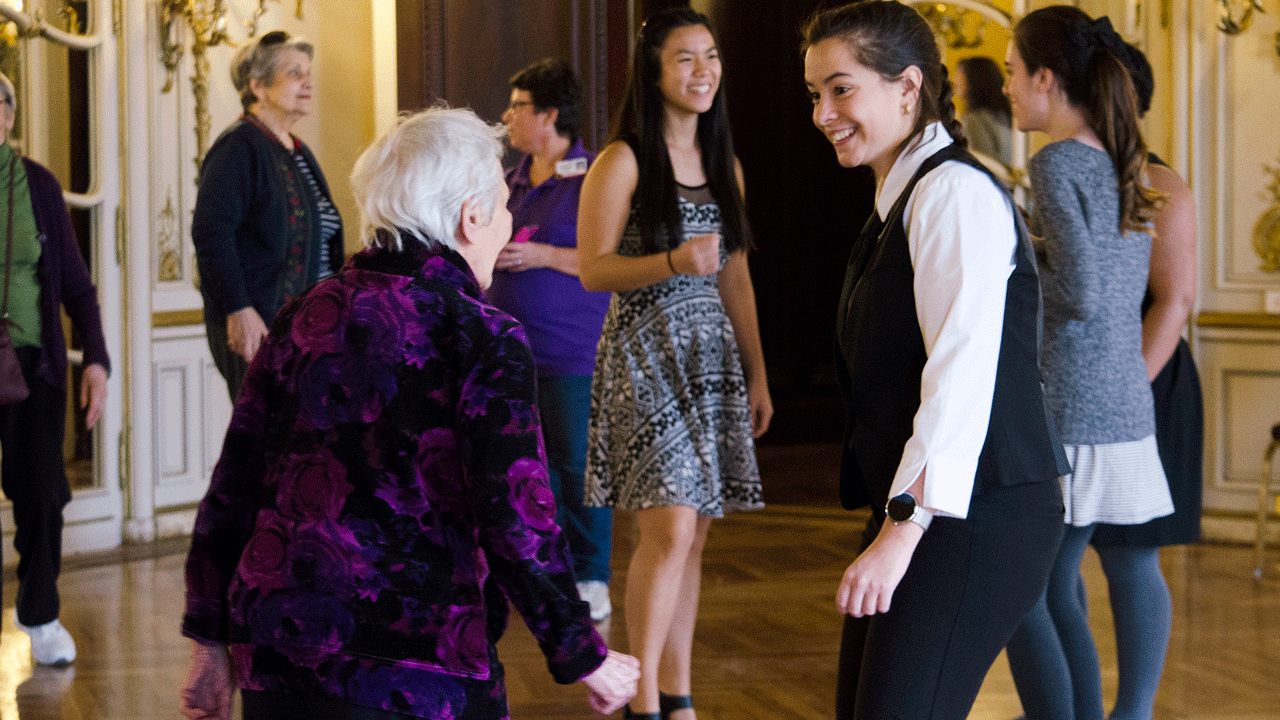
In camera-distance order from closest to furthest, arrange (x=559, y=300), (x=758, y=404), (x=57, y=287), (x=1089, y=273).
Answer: (x=1089, y=273) < (x=758, y=404) < (x=57, y=287) < (x=559, y=300)

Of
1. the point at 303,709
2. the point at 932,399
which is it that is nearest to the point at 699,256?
the point at 932,399

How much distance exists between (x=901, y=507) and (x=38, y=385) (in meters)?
3.05

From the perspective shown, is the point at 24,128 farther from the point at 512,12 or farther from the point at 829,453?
the point at 829,453

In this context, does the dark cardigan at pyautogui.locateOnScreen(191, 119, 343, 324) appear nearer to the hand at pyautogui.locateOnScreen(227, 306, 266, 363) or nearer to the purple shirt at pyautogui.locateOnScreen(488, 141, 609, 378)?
the hand at pyautogui.locateOnScreen(227, 306, 266, 363)

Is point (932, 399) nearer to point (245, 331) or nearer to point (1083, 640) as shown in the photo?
point (1083, 640)

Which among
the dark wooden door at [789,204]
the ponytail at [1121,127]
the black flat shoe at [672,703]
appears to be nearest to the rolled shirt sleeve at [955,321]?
the ponytail at [1121,127]

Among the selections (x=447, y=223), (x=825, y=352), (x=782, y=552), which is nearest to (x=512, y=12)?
(x=782, y=552)

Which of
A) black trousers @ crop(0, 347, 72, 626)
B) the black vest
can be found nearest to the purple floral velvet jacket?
the black vest

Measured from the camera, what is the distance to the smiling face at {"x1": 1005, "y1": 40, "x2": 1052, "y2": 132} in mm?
3004

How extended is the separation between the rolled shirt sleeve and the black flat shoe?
1.66 m

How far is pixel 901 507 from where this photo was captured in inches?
73.5

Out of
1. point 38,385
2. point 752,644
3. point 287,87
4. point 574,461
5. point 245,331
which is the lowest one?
point 752,644

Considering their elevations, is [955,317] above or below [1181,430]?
above

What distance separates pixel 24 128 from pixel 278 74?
156 centimetres
